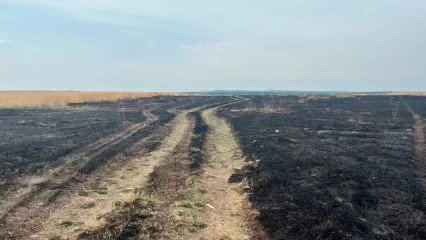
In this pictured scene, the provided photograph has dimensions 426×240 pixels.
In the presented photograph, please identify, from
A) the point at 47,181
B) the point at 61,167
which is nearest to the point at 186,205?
the point at 47,181

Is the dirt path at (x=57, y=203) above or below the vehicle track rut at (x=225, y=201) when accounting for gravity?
above

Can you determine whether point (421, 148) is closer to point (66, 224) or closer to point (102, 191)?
point (102, 191)

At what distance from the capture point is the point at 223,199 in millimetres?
13680

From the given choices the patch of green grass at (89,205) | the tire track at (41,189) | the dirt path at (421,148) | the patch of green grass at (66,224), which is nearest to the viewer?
the patch of green grass at (66,224)

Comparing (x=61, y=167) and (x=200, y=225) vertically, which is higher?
(x=61, y=167)

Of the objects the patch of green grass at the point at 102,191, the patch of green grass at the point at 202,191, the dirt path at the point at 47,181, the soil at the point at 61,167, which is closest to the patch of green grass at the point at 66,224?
the soil at the point at 61,167

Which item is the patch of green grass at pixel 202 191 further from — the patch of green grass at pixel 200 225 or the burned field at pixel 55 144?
the burned field at pixel 55 144

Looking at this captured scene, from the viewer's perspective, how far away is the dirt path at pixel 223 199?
34.7 ft

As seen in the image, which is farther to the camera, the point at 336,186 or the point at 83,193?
the point at 336,186

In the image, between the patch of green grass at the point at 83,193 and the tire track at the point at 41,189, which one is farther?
the patch of green grass at the point at 83,193

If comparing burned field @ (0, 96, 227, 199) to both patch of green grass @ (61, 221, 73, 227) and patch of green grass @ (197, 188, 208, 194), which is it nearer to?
patch of green grass @ (61, 221, 73, 227)

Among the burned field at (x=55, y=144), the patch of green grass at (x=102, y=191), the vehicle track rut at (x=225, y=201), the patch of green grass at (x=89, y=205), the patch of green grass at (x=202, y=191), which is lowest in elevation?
the vehicle track rut at (x=225, y=201)

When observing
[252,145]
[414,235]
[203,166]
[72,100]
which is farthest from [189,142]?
[72,100]

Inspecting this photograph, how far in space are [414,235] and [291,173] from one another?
23.8 feet
